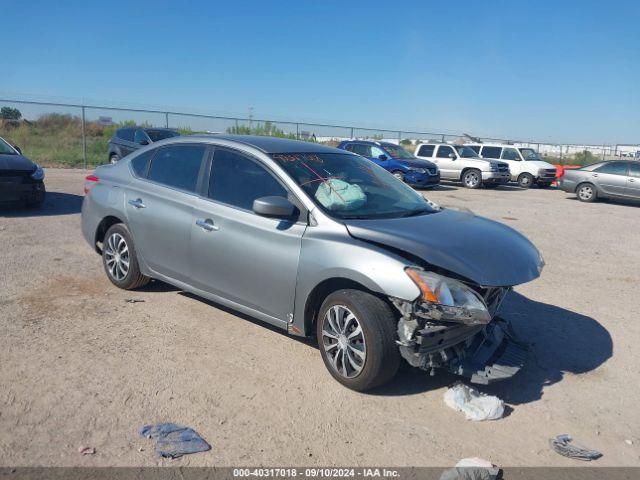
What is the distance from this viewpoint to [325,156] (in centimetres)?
511

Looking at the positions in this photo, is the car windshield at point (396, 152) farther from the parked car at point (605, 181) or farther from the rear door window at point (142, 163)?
the rear door window at point (142, 163)

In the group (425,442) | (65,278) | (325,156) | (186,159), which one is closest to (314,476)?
(425,442)

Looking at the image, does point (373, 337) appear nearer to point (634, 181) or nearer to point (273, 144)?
point (273, 144)

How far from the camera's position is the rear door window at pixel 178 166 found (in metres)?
5.21

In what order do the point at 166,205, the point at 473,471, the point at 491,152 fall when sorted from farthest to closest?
the point at 491,152 → the point at 166,205 → the point at 473,471

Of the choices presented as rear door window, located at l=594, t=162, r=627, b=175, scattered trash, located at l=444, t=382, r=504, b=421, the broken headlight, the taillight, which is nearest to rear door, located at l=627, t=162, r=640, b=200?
rear door window, located at l=594, t=162, r=627, b=175

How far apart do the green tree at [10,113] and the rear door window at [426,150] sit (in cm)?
1666

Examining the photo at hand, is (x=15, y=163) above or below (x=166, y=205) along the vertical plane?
below

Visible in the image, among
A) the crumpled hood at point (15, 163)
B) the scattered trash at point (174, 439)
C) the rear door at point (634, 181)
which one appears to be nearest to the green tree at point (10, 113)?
the crumpled hood at point (15, 163)

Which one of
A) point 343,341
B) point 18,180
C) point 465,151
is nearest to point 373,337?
point 343,341

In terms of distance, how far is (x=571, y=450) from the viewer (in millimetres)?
3357

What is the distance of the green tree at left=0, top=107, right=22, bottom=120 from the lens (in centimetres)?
2270

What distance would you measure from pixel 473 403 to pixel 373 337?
838 millimetres

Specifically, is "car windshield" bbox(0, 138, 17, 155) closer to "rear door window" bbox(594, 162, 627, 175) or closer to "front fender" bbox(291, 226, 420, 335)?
"front fender" bbox(291, 226, 420, 335)
